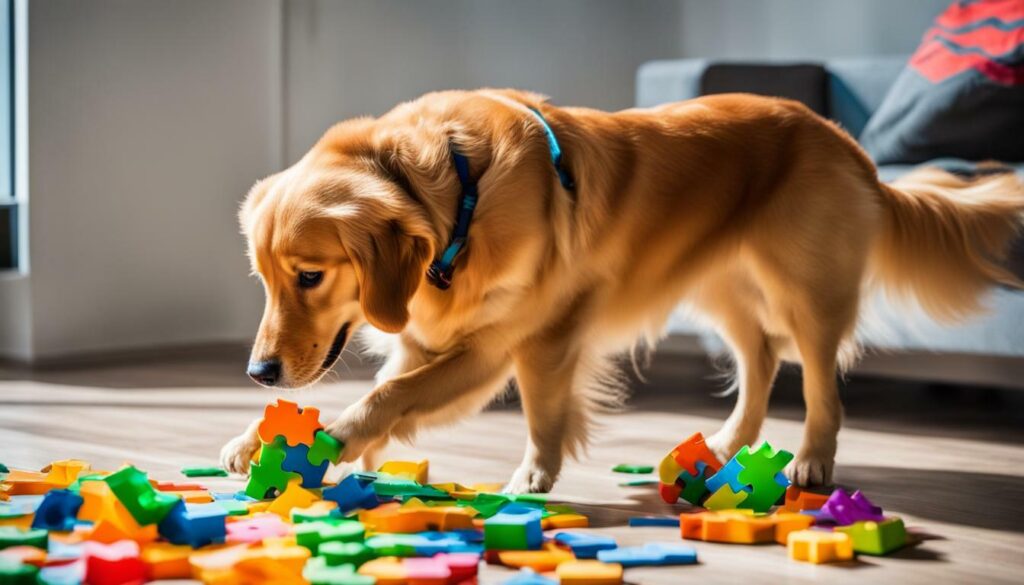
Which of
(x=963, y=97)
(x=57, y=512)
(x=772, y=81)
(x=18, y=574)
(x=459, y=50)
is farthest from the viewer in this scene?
(x=459, y=50)

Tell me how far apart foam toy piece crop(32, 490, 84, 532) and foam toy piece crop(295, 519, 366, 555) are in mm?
375

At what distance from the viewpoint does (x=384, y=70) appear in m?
5.61

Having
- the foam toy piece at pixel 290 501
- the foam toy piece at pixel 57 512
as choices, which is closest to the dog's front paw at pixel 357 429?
the foam toy piece at pixel 290 501

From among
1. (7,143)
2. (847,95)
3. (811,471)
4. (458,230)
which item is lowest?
(811,471)

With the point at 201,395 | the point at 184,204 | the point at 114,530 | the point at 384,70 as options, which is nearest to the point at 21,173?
the point at 184,204

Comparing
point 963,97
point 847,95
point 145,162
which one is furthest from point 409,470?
point 145,162

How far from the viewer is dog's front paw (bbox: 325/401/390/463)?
7.19 feet

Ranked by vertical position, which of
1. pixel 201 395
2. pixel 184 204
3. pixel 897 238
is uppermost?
pixel 897 238

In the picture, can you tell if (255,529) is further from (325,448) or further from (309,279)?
(309,279)

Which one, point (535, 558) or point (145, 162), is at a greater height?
point (145, 162)

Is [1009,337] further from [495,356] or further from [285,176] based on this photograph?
[285,176]

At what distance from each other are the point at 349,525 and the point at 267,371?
1.37ft

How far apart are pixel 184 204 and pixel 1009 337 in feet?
10.6

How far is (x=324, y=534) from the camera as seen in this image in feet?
5.91
